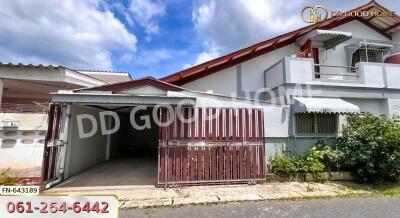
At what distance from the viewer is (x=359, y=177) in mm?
9695

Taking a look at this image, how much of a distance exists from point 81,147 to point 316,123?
11.0m

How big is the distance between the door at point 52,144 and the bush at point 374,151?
1117 centimetres

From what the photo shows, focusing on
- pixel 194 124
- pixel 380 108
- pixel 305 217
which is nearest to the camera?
pixel 305 217

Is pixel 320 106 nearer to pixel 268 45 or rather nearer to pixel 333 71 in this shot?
pixel 268 45

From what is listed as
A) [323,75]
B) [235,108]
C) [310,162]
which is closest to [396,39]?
[323,75]

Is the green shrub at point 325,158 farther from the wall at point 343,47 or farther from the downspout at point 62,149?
the downspout at point 62,149

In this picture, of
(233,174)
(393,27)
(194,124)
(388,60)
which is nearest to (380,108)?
(388,60)

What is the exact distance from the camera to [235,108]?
9.48 m

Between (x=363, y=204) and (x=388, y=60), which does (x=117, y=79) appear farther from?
(x=388, y=60)

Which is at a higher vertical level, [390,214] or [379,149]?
[379,149]

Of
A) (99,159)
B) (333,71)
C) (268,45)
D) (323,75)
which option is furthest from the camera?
Answer: (333,71)

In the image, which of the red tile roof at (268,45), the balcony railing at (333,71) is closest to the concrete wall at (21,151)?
the red tile roof at (268,45)

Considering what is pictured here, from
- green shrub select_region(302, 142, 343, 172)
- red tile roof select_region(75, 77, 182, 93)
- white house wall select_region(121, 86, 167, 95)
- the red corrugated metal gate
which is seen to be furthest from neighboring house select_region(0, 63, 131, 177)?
green shrub select_region(302, 142, 343, 172)

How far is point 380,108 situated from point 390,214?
9.15 metres
